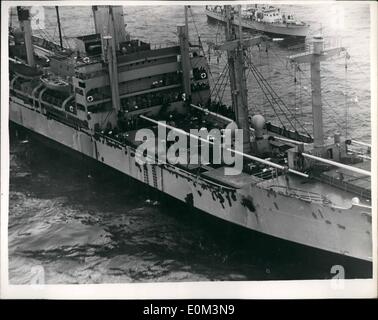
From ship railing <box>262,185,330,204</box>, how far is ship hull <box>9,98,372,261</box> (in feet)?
0.51

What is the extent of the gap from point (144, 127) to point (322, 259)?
11.2 meters

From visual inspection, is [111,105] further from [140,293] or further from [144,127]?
[140,293]

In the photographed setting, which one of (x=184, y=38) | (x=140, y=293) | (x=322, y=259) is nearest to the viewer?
(x=140, y=293)

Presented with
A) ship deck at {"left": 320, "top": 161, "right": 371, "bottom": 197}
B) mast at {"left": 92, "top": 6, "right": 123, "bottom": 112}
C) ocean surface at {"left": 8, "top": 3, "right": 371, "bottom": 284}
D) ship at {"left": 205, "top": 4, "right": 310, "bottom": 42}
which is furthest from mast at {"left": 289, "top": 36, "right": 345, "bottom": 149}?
ship at {"left": 205, "top": 4, "right": 310, "bottom": 42}

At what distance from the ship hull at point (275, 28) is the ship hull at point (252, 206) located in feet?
35.0

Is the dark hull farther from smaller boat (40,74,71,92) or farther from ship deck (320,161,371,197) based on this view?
smaller boat (40,74,71,92)

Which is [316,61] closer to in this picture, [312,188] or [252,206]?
[312,188]

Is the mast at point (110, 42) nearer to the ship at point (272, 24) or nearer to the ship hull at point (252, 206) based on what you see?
the ship hull at point (252, 206)

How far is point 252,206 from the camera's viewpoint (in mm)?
22438

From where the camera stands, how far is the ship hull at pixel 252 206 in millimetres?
19734

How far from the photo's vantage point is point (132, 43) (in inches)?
1198

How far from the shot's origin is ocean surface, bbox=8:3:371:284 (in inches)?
818

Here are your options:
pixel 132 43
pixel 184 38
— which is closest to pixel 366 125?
pixel 184 38

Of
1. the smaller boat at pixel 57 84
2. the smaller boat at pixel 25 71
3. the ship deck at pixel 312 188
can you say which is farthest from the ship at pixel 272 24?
the ship deck at pixel 312 188
